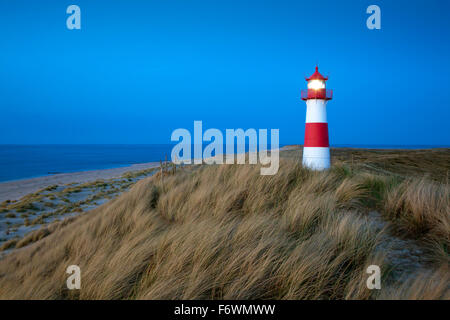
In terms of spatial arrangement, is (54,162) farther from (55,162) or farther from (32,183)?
(32,183)

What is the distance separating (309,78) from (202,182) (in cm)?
614

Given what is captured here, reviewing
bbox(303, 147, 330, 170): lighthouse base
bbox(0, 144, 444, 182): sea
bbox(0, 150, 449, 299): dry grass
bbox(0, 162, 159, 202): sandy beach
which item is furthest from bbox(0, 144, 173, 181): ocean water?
bbox(0, 150, 449, 299): dry grass

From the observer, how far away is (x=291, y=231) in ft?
9.74

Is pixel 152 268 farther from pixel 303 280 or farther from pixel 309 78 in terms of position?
pixel 309 78

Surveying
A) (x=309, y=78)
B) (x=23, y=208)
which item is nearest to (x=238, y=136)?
(x=309, y=78)

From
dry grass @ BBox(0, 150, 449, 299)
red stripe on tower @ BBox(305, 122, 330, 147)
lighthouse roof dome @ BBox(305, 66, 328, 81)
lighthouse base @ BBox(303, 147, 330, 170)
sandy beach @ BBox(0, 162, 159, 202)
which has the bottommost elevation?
sandy beach @ BBox(0, 162, 159, 202)

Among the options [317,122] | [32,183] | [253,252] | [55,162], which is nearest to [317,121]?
[317,122]

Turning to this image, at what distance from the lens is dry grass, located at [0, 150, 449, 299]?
2107mm

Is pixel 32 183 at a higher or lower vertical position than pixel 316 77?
lower

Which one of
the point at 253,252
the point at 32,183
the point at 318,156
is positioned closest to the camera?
the point at 253,252

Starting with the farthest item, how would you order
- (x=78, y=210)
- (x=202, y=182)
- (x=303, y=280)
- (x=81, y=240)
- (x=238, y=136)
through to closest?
(x=78, y=210)
(x=238, y=136)
(x=202, y=182)
(x=81, y=240)
(x=303, y=280)

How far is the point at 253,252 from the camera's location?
94.2 inches

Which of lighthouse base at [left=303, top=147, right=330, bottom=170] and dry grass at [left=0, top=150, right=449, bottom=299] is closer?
dry grass at [left=0, top=150, right=449, bottom=299]

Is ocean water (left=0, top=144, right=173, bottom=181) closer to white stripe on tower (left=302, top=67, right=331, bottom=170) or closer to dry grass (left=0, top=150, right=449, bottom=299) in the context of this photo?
white stripe on tower (left=302, top=67, right=331, bottom=170)
